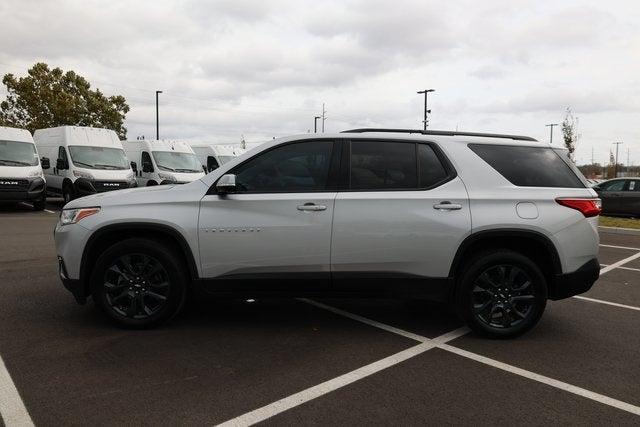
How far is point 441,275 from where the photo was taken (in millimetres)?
4305

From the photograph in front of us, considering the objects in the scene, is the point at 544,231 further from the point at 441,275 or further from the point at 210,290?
the point at 210,290

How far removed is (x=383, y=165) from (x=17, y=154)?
14.2 m

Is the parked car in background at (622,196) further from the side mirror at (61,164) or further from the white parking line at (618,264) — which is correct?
the side mirror at (61,164)

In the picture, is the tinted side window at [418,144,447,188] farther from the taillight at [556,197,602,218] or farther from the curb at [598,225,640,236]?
the curb at [598,225,640,236]

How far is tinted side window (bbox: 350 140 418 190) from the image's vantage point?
4363 millimetres

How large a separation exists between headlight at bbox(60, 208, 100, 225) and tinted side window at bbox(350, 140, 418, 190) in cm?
219

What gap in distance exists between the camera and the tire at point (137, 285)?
434cm

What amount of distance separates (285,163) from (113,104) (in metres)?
39.1

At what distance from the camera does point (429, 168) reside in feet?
14.5

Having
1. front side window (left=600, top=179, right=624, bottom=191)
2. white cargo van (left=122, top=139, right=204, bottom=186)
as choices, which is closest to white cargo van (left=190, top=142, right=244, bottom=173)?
white cargo van (left=122, top=139, right=204, bottom=186)

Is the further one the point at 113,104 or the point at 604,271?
the point at 113,104

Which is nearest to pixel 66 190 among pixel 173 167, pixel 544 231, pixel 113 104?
pixel 173 167

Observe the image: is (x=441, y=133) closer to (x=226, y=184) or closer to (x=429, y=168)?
(x=429, y=168)

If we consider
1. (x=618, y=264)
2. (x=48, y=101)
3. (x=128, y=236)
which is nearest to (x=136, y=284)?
(x=128, y=236)
